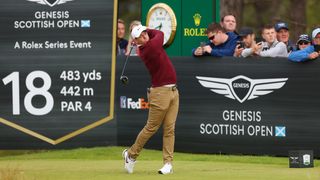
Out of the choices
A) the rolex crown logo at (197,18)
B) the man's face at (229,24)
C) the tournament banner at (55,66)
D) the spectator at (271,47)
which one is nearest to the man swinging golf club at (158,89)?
the spectator at (271,47)

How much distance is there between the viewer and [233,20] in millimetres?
21188

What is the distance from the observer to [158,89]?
1769cm

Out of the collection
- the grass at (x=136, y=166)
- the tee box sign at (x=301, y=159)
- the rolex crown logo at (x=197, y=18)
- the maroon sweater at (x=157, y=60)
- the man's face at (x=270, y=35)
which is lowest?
the grass at (x=136, y=166)

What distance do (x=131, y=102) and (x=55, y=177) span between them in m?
4.31

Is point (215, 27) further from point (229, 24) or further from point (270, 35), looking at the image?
point (270, 35)

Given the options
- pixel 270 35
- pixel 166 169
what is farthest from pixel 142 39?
pixel 270 35

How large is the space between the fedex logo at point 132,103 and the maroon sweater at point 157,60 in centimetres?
368

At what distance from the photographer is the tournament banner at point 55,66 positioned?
21.7 meters

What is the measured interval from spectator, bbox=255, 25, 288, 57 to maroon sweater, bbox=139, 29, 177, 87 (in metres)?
2.92

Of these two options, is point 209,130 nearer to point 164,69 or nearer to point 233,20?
point 233,20

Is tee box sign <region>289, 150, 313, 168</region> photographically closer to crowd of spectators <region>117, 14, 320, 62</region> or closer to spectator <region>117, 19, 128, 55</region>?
crowd of spectators <region>117, 14, 320, 62</region>

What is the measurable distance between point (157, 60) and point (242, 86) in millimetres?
3024

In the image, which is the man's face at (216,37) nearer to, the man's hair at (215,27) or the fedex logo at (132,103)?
the man's hair at (215,27)

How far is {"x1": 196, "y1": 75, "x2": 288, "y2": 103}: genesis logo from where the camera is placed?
2000cm
